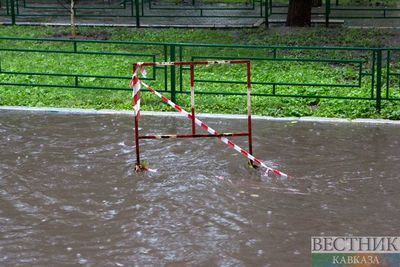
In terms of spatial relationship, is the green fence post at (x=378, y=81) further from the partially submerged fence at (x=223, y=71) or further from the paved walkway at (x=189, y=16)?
the paved walkway at (x=189, y=16)

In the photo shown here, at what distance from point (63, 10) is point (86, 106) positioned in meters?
12.2

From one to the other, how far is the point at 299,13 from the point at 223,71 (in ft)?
19.3

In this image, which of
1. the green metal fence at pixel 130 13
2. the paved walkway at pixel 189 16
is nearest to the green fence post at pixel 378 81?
the paved walkway at pixel 189 16

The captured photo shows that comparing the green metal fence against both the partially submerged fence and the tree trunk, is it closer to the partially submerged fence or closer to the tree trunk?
the tree trunk

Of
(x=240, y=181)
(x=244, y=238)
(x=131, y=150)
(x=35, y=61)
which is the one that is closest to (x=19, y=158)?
(x=131, y=150)

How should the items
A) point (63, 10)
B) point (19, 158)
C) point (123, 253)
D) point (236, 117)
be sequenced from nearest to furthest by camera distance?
point (123, 253)
point (19, 158)
point (236, 117)
point (63, 10)

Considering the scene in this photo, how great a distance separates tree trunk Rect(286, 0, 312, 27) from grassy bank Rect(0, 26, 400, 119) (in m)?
0.45

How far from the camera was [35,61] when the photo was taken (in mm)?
15102

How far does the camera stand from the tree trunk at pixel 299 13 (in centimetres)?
1925

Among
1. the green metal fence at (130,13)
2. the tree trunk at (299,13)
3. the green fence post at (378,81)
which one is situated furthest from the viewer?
the green metal fence at (130,13)

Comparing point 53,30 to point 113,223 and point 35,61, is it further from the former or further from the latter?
point 113,223

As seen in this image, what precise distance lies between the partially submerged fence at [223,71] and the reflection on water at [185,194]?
1150 millimetres

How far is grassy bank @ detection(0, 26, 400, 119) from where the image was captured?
454 inches

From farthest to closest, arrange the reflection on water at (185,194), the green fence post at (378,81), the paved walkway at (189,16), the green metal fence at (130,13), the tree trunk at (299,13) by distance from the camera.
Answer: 1. the green metal fence at (130,13)
2. the paved walkway at (189,16)
3. the tree trunk at (299,13)
4. the green fence post at (378,81)
5. the reflection on water at (185,194)
